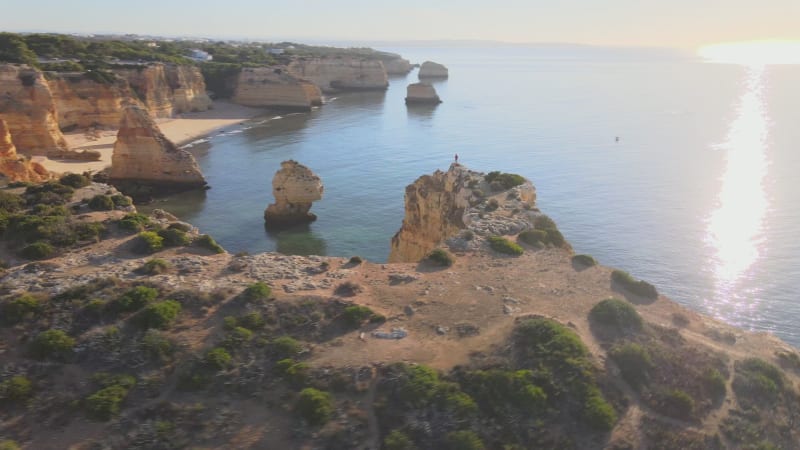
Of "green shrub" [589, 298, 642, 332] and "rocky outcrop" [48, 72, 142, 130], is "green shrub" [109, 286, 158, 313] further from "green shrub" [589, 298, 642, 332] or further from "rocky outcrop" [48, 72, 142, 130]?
"rocky outcrop" [48, 72, 142, 130]

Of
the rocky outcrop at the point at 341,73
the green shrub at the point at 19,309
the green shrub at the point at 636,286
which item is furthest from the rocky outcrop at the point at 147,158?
the rocky outcrop at the point at 341,73

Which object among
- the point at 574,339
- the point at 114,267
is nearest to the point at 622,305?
the point at 574,339

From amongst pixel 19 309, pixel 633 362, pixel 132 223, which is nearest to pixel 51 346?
pixel 19 309

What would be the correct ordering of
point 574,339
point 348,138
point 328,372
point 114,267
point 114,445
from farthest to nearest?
point 348,138 → point 114,267 → point 574,339 → point 328,372 → point 114,445

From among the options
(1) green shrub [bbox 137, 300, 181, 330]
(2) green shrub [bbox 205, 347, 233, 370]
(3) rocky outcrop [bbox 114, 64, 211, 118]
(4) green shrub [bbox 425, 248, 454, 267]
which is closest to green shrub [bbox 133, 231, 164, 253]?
(1) green shrub [bbox 137, 300, 181, 330]

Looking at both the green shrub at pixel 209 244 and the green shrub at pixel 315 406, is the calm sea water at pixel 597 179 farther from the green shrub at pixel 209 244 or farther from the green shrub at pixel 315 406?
the green shrub at pixel 315 406

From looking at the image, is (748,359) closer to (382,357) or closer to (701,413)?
(701,413)

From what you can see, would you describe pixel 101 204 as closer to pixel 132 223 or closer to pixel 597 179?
pixel 132 223
